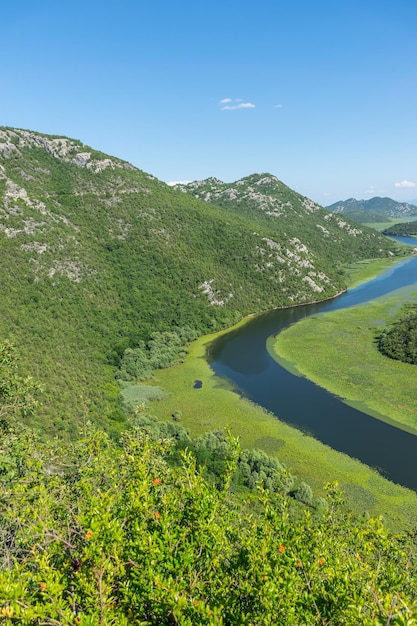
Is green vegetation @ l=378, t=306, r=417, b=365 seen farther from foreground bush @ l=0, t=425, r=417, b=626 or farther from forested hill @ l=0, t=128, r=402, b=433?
foreground bush @ l=0, t=425, r=417, b=626

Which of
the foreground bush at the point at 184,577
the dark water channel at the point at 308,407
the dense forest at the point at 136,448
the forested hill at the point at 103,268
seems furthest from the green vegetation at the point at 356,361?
the foreground bush at the point at 184,577

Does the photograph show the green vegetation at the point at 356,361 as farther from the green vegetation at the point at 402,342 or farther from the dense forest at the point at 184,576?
the dense forest at the point at 184,576

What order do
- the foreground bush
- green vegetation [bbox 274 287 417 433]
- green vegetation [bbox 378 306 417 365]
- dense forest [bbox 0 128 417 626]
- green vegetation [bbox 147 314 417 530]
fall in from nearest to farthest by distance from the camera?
1. the foreground bush
2. dense forest [bbox 0 128 417 626]
3. green vegetation [bbox 147 314 417 530]
4. green vegetation [bbox 274 287 417 433]
5. green vegetation [bbox 378 306 417 365]

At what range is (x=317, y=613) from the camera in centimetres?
1295

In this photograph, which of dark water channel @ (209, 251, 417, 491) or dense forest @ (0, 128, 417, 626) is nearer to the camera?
dense forest @ (0, 128, 417, 626)

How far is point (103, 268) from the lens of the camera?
407ft

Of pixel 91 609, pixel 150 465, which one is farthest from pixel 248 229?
pixel 91 609

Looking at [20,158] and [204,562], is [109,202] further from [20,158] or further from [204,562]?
[204,562]

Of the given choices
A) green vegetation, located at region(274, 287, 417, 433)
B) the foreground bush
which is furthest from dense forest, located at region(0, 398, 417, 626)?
green vegetation, located at region(274, 287, 417, 433)

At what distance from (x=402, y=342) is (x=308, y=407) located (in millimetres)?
41752

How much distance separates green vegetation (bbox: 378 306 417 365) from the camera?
9502 cm

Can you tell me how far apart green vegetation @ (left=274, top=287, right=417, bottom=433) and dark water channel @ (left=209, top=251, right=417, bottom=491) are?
12.1 feet

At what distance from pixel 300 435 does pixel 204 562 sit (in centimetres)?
5573

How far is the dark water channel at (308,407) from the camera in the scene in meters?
59.6
